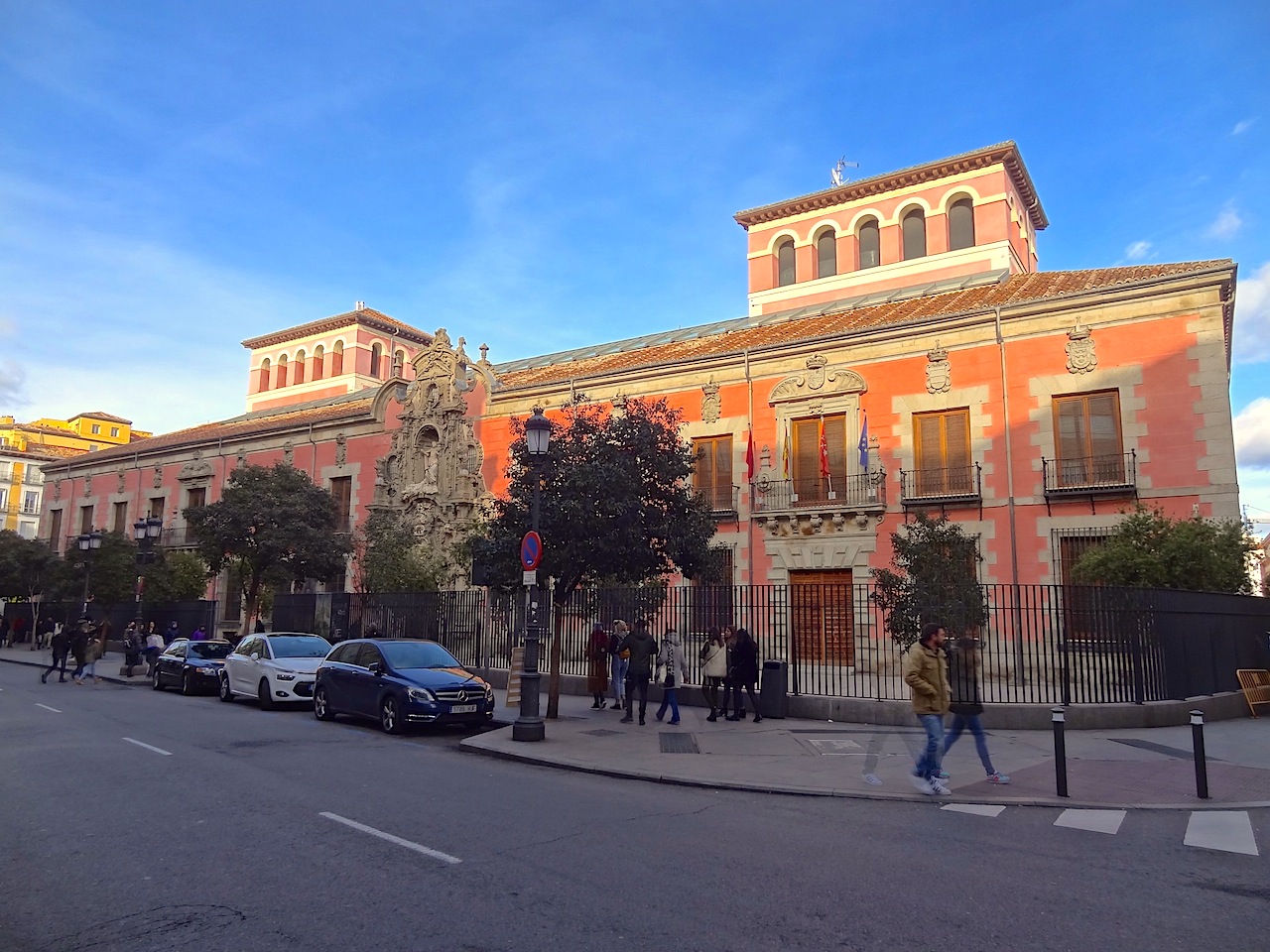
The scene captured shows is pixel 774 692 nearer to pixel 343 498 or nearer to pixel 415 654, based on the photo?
pixel 415 654

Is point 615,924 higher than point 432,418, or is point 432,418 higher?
point 432,418

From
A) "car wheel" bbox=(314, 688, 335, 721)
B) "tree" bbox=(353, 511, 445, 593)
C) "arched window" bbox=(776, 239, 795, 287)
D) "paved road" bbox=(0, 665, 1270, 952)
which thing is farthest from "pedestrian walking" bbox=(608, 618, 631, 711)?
"arched window" bbox=(776, 239, 795, 287)

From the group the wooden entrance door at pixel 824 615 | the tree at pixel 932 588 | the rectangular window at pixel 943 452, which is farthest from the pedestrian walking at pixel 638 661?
the rectangular window at pixel 943 452

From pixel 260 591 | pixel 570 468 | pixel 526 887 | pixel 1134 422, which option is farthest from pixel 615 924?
pixel 260 591

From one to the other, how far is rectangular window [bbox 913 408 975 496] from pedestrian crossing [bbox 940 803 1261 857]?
43.3 ft

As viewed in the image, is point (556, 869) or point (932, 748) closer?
point (556, 869)

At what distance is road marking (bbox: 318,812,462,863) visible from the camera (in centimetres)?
616

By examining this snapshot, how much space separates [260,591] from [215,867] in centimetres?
2840

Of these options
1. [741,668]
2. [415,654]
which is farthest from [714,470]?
[415,654]

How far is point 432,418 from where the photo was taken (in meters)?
30.9

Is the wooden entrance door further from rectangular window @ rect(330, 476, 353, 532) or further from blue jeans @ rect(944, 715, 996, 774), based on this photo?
rectangular window @ rect(330, 476, 353, 532)

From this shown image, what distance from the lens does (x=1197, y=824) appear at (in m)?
7.68

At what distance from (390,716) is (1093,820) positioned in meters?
9.60

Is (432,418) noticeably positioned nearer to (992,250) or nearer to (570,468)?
(570,468)
